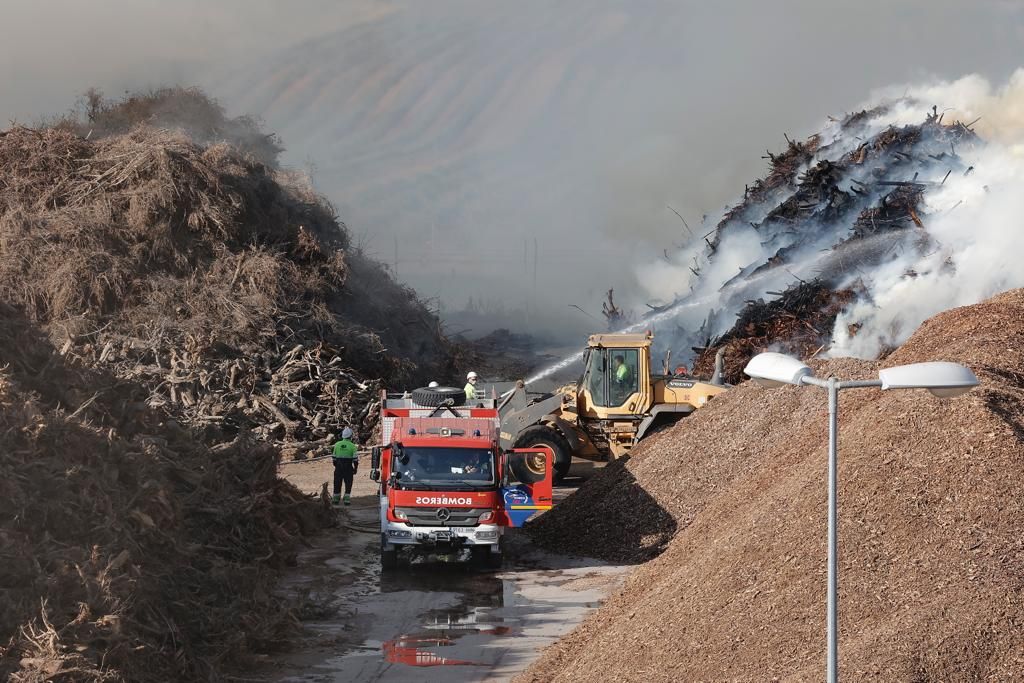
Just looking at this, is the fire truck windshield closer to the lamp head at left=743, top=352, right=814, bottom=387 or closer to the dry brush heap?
the dry brush heap

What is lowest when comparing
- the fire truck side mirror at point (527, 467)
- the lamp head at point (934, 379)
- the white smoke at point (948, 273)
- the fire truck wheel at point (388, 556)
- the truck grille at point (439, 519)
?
the fire truck wheel at point (388, 556)

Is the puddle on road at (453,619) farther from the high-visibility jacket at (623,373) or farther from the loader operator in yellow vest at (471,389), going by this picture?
the high-visibility jacket at (623,373)

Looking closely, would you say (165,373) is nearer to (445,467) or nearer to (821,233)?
(445,467)

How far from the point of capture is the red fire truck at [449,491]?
738 inches

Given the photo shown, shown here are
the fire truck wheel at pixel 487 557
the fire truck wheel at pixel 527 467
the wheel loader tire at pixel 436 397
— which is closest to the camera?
the fire truck wheel at pixel 487 557

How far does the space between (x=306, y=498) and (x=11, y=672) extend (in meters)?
11.6

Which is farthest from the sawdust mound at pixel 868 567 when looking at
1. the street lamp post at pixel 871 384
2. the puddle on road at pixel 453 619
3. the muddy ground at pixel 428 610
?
the street lamp post at pixel 871 384

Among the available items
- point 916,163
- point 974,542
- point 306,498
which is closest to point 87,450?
point 306,498

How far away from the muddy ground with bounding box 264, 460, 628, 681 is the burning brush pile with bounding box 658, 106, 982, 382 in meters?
12.5

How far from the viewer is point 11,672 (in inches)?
445

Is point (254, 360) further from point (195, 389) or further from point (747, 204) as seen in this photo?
point (747, 204)

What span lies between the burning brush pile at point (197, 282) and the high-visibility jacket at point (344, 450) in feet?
14.5

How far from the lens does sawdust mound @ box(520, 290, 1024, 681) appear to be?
1073cm

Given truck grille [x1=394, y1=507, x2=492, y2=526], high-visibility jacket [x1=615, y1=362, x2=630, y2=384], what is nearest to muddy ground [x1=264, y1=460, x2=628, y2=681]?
truck grille [x1=394, y1=507, x2=492, y2=526]
